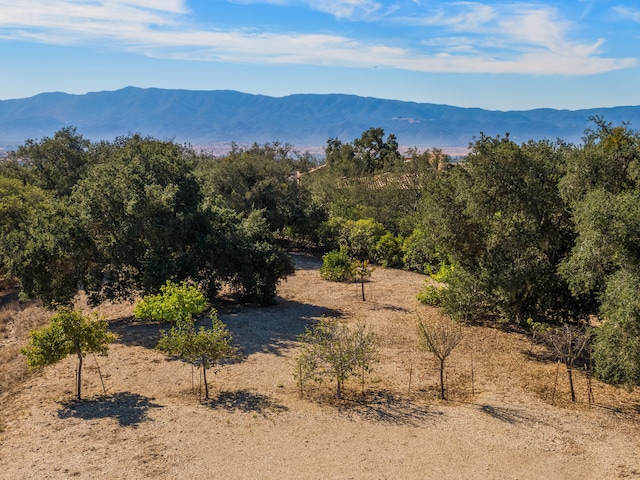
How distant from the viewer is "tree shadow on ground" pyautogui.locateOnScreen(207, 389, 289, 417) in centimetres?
1319

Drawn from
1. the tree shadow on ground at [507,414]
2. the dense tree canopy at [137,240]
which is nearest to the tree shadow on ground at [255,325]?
the dense tree canopy at [137,240]

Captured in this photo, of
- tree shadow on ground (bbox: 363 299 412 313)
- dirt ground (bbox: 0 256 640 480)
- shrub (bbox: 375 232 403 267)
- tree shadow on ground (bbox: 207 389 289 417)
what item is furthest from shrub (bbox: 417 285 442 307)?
tree shadow on ground (bbox: 207 389 289 417)

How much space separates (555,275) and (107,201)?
18476 mm

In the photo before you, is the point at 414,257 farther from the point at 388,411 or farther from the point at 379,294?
the point at 388,411

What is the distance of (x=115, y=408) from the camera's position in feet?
43.2

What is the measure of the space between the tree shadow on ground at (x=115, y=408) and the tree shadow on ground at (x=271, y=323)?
4.65m

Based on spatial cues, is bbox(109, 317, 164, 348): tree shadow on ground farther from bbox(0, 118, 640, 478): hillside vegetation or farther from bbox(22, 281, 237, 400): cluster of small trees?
bbox(22, 281, 237, 400): cluster of small trees

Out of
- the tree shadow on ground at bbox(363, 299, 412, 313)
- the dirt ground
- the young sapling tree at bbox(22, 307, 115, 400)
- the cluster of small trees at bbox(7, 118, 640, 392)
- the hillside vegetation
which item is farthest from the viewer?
the tree shadow on ground at bbox(363, 299, 412, 313)

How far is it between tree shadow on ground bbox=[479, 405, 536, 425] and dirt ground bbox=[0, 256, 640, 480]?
53 mm

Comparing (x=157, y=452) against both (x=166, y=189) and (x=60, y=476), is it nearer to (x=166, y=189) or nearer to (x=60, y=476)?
(x=60, y=476)

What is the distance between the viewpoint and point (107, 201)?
2066 cm

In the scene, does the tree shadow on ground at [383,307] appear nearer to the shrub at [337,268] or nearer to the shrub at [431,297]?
the shrub at [431,297]

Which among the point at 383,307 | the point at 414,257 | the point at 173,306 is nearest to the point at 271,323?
the point at 173,306

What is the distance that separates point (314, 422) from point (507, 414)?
5.25 m
